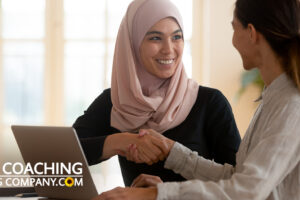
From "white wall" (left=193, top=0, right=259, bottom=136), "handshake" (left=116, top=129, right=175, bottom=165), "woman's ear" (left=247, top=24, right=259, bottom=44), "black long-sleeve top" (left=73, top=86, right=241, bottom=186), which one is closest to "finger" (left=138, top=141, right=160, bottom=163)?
"handshake" (left=116, top=129, right=175, bottom=165)

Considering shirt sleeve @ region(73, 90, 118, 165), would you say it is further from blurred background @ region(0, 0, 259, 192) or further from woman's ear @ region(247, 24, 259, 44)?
blurred background @ region(0, 0, 259, 192)

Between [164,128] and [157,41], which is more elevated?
[157,41]

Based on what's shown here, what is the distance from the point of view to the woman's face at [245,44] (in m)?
1.30

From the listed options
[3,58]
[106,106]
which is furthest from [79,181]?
[3,58]

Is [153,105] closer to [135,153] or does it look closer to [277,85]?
[135,153]

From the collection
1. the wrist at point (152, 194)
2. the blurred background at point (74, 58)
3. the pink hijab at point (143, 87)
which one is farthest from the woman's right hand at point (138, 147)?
the blurred background at point (74, 58)

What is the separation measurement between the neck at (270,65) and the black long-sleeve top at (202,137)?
483 mm

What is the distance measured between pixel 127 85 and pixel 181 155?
0.59m

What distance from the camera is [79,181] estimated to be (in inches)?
53.3

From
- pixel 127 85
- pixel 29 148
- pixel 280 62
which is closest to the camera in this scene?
pixel 280 62

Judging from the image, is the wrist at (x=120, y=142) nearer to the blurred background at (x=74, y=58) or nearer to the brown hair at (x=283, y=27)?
the brown hair at (x=283, y=27)

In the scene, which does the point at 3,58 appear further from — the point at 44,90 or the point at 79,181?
the point at 79,181

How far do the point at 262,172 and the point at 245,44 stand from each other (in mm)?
387

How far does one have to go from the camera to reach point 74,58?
15.4 ft
